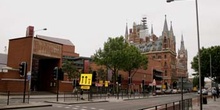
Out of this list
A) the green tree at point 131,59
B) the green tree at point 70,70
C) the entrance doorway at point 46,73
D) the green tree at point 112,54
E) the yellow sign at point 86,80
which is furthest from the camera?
the green tree at point 70,70

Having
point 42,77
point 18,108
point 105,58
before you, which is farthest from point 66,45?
point 18,108

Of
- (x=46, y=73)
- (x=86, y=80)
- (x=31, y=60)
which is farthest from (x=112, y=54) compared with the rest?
(x=86, y=80)

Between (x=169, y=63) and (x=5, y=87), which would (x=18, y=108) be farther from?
(x=169, y=63)

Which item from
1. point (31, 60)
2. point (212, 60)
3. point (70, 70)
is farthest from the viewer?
point (70, 70)

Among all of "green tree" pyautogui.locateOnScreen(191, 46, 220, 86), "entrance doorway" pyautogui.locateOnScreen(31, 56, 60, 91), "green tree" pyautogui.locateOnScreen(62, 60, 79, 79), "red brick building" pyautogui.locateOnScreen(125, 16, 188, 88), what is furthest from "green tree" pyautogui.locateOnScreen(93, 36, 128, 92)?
"red brick building" pyautogui.locateOnScreen(125, 16, 188, 88)

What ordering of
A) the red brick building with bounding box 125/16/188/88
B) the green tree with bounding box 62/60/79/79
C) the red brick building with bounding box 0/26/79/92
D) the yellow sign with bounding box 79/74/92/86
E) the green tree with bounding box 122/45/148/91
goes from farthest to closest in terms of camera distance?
the red brick building with bounding box 125/16/188/88, the green tree with bounding box 62/60/79/79, the green tree with bounding box 122/45/148/91, the red brick building with bounding box 0/26/79/92, the yellow sign with bounding box 79/74/92/86

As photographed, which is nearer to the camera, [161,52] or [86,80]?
[86,80]

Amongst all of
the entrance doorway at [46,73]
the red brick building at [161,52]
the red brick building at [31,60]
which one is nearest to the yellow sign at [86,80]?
the red brick building at [31,60]

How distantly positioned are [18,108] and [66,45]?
8908 centimetres

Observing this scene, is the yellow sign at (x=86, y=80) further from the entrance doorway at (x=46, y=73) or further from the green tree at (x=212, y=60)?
the green tree at (x=212, y=60)

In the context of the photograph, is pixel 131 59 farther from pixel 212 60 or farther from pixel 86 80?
pixel 86 80

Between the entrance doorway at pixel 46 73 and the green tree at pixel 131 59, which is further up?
the green tree at pixel 131 59

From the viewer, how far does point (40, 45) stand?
4838 cm

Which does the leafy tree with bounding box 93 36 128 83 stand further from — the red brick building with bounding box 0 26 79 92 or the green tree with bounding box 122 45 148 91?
the red brick building with bounding box 0 26 79 92
